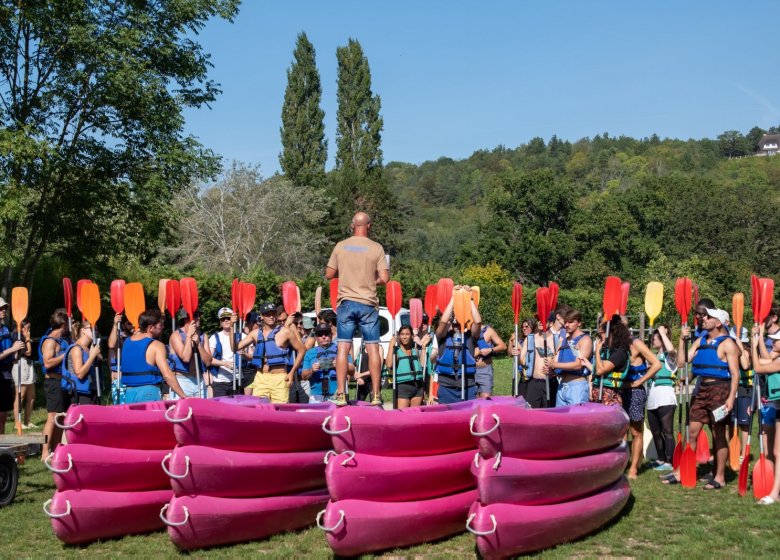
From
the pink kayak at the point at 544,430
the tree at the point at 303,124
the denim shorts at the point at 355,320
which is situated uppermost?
the tree at the point at 303,124

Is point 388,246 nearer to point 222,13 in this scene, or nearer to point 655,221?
point 655,221

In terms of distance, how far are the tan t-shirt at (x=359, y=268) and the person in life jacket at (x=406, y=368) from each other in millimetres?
1536

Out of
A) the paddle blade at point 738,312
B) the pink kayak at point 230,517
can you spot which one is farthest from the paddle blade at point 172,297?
the paddle blade at point 738,312

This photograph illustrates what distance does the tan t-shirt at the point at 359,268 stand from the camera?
7777 mm

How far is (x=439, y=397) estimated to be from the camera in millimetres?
8992

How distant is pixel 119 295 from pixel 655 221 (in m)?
53.6

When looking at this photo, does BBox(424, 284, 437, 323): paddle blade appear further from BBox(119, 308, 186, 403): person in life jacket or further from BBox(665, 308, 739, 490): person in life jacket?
BBox(119, 308, 186, 403): person in life jacket

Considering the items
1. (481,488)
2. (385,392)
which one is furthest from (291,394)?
(385,392)

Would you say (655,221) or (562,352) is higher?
(655,221)

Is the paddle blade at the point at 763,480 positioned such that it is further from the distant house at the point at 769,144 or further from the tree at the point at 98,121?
the distant house at the point at 769,144

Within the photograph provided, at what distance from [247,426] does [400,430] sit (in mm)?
1195

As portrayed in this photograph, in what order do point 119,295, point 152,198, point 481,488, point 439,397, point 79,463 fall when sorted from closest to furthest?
point 481,488 < point 79,463 < point 439,397 < point 119,295 < point 152,198

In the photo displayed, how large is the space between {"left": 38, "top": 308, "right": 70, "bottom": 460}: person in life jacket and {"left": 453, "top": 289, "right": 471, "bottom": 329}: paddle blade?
4.29 metres

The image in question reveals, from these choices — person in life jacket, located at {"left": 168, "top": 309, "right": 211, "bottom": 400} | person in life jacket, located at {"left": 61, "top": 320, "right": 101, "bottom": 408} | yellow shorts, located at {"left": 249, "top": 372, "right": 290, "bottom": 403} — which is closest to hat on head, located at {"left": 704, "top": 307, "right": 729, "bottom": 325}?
yellow shorts, located at {"left": 249, "top": 372, "right": 290, "bottom": 403}
